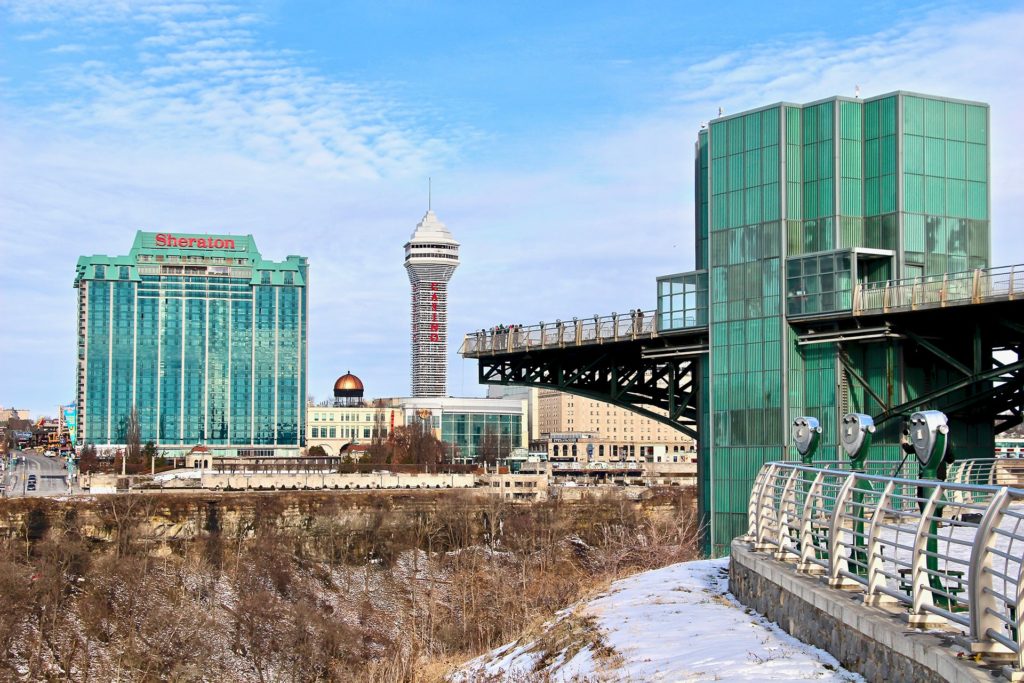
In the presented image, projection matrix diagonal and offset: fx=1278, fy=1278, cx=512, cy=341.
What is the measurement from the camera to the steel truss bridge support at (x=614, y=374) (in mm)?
50344

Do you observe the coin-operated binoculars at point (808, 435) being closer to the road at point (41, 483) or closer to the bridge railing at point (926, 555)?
the bridge railing at point (926, 555)

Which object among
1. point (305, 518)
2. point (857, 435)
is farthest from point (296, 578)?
point (857, 435)

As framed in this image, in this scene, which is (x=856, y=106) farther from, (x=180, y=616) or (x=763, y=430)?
(x=180, y=616)

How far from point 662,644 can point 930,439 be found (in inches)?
153

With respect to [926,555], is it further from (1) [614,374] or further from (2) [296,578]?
(2) [296,578]

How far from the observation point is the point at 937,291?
37156mm

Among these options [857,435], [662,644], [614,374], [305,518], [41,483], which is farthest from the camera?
[41,483]

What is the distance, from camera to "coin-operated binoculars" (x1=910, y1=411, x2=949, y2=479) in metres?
13.1

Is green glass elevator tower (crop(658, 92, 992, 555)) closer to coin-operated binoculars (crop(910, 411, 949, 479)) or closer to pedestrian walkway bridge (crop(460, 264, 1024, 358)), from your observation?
pedestrian walkway bridge (crop(460, 264, 1024, 358))

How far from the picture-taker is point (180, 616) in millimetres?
66562

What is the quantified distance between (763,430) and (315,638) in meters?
30.3

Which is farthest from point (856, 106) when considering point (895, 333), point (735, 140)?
point (895, 333)

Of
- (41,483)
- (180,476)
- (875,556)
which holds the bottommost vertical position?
(41,483)

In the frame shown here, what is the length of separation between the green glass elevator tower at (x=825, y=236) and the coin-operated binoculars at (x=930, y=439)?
26739 mm
